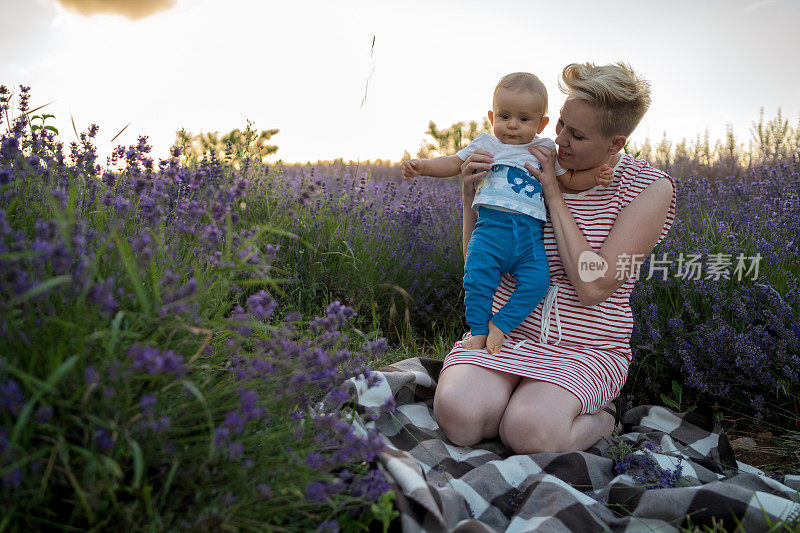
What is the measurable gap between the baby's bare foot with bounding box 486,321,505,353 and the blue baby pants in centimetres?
2

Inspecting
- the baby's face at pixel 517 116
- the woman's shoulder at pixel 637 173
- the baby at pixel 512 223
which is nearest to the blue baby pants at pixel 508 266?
the baby at pixel 512 223

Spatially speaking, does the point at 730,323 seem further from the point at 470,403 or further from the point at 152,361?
the point at 152,361

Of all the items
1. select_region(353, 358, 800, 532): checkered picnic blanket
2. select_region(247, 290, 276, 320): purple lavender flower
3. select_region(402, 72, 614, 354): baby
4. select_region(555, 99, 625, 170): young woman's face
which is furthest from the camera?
select_region(402, 72, 614, 354): baby

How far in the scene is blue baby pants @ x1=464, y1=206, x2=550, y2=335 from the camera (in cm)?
233

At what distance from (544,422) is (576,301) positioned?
1.83 ft

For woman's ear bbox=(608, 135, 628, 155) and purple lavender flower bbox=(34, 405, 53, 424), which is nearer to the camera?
purple lavender flower bbox=(34, 405, 53, 424)

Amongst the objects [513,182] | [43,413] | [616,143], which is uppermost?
[616,143]

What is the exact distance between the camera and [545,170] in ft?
7.73

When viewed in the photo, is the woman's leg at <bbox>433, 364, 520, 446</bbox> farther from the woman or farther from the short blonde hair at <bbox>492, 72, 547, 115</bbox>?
the short blonde hair at <bbox>492, 72, 547, 115</bbox>

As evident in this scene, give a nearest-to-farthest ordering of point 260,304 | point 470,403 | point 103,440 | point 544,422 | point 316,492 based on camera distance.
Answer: point 103,440 < point 316,492 < point 260,304 < point 544,422 < point 470,403

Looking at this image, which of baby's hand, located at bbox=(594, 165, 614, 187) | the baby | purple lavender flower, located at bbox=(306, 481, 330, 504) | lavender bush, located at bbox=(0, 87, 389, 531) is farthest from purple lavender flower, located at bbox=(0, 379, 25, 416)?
baby's hand, located at bbox=(594, 165, 614, 187)

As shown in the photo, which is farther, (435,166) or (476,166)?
(435,166)

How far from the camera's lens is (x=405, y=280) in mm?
3465

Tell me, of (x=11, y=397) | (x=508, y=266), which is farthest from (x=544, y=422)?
(x=11, y=397)
